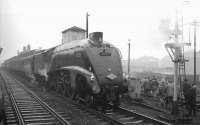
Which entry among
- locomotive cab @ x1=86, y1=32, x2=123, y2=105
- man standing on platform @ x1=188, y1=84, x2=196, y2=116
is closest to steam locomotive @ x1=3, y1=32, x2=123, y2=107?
locomotive cab @ x1=86, y1=32, x2=123, y2=105

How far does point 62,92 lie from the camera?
14.4m

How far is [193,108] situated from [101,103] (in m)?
3.71

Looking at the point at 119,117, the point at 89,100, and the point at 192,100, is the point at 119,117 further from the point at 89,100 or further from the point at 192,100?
the point at 192,100

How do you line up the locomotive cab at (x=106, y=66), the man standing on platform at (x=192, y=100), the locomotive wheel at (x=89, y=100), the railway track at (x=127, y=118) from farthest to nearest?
1. the locomotive wheel at (x=89, y=100)
2. the locomotive cab at (x=106, y=66)
3. the man standing on platform at (x=192, y=100)
4. the railway track at (x=127, y=118)

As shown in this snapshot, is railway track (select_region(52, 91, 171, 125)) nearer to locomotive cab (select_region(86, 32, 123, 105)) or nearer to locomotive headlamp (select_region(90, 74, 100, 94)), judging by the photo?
locomotive cab (select_region(86, 32, 123, 105))

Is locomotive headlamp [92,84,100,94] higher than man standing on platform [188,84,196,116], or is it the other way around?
locomotive headlamp [92,84,100,94]

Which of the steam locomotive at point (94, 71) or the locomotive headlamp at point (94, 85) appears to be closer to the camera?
the locomotive headlamp at point (94, 85)

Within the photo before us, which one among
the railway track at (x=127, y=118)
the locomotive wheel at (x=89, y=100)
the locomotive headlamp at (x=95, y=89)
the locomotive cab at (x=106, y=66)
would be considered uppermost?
the locomotive cab at (x=106, y=66)

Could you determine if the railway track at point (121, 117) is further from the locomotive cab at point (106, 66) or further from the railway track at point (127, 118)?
the locomotive cab at point (106, 66)

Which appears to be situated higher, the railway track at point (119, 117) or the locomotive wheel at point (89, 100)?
the locomotive wheel at point (89, 100)

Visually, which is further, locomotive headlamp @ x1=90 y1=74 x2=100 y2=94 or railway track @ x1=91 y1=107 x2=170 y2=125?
locomotive headlamp @ x1=90 y1=74 x2=100 y2=94

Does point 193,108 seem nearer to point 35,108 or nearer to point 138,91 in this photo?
point 138,91

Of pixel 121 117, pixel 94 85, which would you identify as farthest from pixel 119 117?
pixel 94 85

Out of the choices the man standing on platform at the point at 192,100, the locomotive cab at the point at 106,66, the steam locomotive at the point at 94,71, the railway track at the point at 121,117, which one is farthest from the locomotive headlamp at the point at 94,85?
the man standing on platform at the point at 192,100
